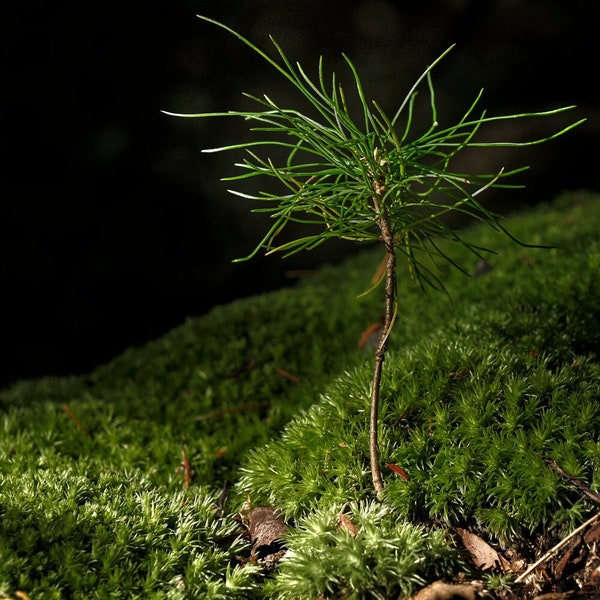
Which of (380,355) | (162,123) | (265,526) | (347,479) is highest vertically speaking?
(162,123)

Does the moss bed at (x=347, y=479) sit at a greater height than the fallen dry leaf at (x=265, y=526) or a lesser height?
greater

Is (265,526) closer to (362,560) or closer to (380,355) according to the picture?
(362,560)

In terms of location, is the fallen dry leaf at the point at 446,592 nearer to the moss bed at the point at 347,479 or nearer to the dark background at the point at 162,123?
the moss bed at the point at 347,479

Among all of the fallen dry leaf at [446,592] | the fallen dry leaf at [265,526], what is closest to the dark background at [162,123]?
the fallen dry leaf at [265,526]

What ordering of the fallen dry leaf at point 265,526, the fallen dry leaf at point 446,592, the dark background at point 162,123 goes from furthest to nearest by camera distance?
the dark background at point 162,123 < the fallen dry leaf at point 265,526 < the fallen dry leaf at point 446,592

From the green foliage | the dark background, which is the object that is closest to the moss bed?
the green foliage

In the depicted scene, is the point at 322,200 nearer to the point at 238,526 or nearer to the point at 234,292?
the point at 238,526

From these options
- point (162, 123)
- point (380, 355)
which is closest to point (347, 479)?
point (380, 355)
